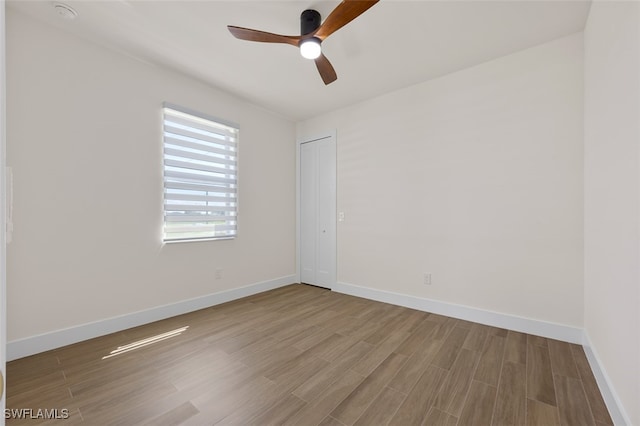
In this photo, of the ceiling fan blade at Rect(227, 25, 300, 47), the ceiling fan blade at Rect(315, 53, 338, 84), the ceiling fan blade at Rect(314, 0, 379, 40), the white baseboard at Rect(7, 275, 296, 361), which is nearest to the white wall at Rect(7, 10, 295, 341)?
the white baseboard at Rect(7, 275, 296, 361)

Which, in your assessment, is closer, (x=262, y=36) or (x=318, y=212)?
(x=262, y=36)

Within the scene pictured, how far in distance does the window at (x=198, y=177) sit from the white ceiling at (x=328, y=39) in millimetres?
598

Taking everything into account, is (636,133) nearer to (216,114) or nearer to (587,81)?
(587,81)

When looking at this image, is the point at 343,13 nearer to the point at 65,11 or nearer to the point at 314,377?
the point at 65,11

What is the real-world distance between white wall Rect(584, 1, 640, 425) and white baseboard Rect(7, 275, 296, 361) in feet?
11.9

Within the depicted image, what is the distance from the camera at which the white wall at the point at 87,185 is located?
7.13 feet

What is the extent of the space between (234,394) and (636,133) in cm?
270

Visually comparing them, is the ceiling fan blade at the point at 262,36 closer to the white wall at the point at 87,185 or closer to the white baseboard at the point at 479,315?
the white wall at the point at 87,185

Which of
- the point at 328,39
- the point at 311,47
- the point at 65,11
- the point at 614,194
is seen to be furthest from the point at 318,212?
the point at 65,11

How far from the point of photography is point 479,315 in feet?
9.39

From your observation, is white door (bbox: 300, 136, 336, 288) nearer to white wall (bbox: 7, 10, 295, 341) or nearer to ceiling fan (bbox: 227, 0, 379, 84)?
white wall (bbox: 7, 10, 295, 341)

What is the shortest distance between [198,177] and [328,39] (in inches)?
84.5

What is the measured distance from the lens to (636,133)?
1.32 meters

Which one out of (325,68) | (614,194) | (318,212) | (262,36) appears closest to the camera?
(614,194)
